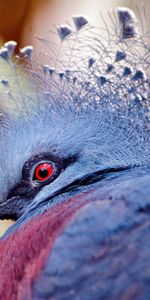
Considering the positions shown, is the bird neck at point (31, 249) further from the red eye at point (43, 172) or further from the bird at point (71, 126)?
the red eye at point (43, 172)

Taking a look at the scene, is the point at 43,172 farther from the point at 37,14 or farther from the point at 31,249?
the point at 37,14

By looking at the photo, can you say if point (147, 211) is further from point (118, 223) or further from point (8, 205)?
point (8, 205)

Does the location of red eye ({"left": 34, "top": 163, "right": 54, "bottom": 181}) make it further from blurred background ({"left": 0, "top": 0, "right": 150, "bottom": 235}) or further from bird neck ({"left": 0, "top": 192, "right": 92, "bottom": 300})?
blurred background ({"left": 0, "top": 0, "right": 150, "bottom": 235})

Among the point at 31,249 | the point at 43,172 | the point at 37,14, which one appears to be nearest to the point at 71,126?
the point at 43,172

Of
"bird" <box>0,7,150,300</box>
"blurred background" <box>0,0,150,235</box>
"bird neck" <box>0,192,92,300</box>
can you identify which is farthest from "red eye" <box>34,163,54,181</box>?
"blurred background" <box>0,0,150,235</box>

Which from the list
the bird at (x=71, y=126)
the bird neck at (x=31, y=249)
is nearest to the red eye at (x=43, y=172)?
the bird at (x=71, y=126)
